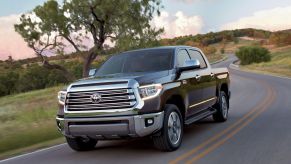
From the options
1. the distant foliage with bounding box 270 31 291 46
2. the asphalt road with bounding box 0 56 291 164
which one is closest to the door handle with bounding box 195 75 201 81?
the asphalt road with bounding box 0 56 291 164

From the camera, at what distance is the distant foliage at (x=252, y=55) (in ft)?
293

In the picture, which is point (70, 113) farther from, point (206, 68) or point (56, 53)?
point (56, 53)

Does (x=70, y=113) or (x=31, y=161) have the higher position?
(x=70, y=113)

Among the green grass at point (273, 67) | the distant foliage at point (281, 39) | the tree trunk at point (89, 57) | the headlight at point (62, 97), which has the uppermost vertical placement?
the headlight at point (62, 97)

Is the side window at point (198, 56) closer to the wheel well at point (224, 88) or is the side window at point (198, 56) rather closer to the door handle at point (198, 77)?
the door handle at point (198, 77)

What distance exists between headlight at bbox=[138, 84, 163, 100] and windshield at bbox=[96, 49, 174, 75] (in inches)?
41.6

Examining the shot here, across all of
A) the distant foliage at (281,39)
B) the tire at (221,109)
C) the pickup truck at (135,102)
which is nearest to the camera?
the pickup truck at (135,102)

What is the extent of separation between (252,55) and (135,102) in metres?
84.8

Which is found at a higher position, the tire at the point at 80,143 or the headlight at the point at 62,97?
the headlight at the point at 62,97

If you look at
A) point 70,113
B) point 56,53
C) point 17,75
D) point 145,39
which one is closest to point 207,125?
point 70,113

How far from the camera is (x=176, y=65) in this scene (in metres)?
9.34

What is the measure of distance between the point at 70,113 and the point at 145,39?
3363 cm

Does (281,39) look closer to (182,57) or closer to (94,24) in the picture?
(94,24)

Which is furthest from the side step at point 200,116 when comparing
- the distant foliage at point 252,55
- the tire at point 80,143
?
the distant foliage at point 252,55
